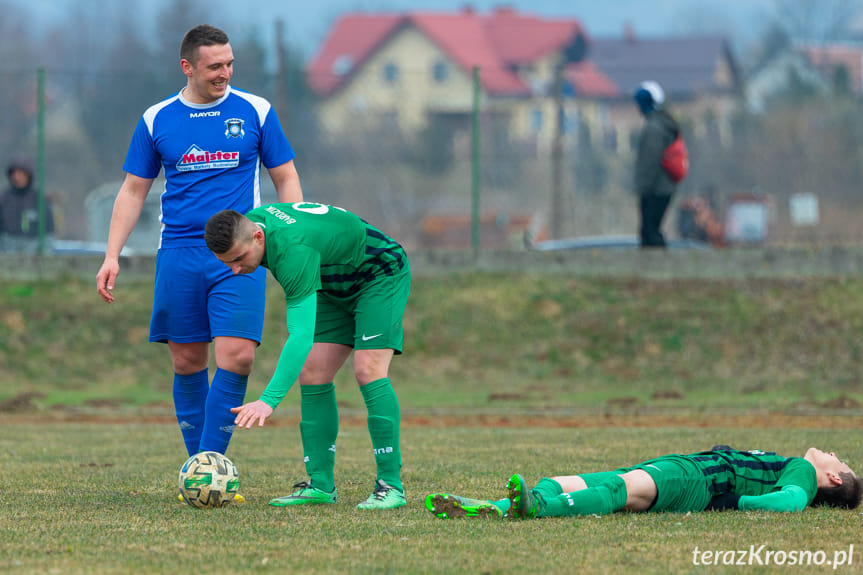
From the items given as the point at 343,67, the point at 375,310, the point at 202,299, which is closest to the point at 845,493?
the point at 375,310

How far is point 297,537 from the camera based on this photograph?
17.6ft

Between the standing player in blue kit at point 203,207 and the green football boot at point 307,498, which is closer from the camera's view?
the green football boot at point 307,498

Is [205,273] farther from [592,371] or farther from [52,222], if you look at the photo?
[52,222]

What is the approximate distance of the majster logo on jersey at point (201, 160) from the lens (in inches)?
268

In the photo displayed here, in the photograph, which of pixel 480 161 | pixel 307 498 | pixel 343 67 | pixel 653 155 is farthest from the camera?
pixel 343 67

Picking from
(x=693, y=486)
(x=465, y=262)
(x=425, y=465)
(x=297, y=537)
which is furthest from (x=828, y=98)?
(x=297, y=537)

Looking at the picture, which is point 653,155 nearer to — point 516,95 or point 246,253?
point 516,95

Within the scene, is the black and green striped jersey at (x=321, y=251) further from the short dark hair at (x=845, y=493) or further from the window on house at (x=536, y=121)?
the window on house at (x=536, y=121)

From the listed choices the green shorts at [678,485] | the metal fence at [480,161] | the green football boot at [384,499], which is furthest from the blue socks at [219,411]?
the metal fence at [480,161]

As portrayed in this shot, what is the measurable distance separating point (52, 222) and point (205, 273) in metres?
11.0

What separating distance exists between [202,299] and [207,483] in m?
1.13

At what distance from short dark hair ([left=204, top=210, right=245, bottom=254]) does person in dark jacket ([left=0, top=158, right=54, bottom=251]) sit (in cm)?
1176

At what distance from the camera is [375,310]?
631cm

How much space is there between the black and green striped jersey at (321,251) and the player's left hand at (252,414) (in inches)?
21.6
